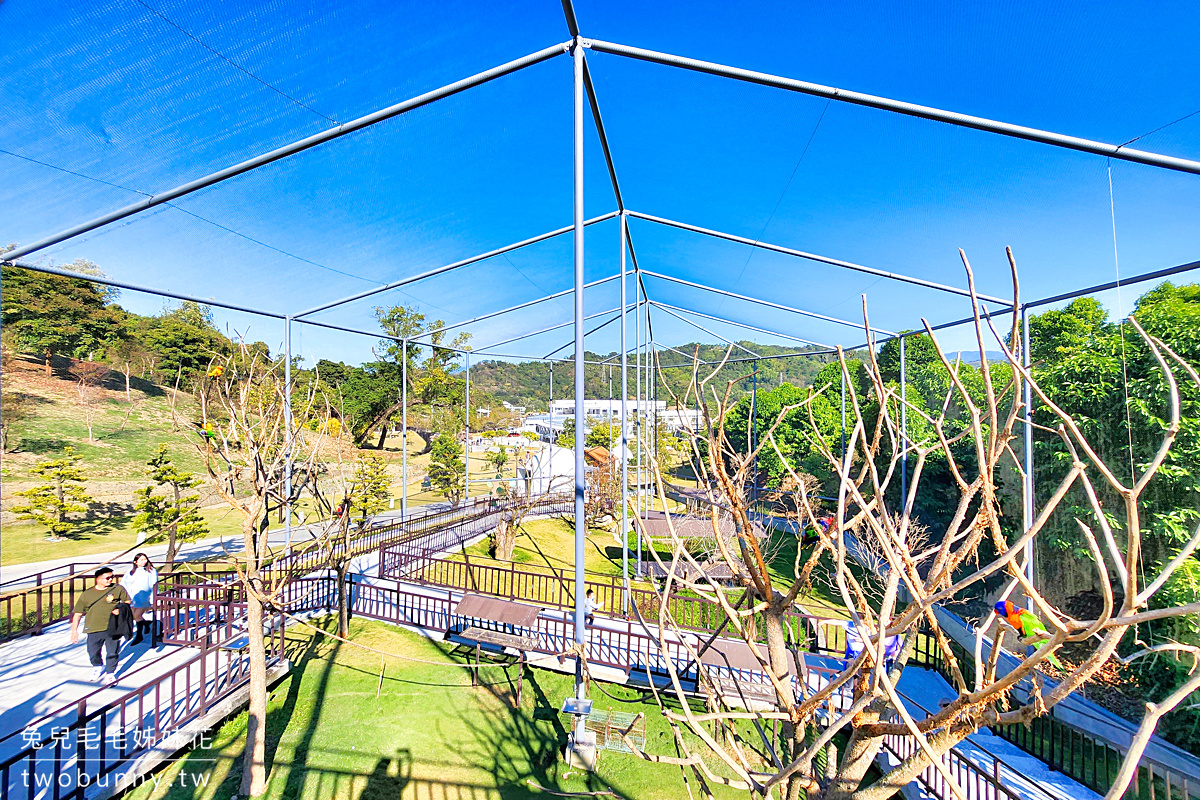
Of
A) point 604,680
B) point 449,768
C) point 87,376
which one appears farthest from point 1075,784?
point 87,376

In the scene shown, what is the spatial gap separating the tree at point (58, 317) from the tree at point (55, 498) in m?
4.29

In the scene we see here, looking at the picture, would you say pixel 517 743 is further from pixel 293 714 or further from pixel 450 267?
pixel 450 267

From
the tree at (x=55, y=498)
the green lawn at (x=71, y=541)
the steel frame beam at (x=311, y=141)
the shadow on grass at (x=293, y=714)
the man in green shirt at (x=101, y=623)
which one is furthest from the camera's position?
the tree at (x=55, y=498)

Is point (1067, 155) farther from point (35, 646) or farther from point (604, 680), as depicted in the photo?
point (35, 646)

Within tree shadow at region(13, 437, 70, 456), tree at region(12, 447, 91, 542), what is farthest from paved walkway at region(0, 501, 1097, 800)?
tree shadow at region(13, 437, 70, 456)

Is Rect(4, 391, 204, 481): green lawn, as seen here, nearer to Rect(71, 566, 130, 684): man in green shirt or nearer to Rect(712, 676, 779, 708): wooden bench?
Rect(71, 566, 130, 684): man in green shirt

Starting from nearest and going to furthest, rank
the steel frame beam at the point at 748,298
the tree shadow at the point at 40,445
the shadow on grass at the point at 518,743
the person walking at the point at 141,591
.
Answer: the shadow on grass at the point at 518,743
the person walking at the point at 141,591
the steel frame beam at the point at 748,298
the tree shadow at the point at 40,445

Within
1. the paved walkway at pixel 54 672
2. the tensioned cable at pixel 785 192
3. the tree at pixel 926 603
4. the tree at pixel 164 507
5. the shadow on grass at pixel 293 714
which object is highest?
the tensioned cable at pixel 785 192

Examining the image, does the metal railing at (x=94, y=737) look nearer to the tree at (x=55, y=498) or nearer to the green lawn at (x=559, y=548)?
the green lawn at (x=559, y=548)

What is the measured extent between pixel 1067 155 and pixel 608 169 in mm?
3683

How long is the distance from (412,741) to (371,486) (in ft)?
30.6

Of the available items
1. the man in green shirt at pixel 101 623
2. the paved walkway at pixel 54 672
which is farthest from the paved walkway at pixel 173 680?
the man in green shirt at pixel 101 623

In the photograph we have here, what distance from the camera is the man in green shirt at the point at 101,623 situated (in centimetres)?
472

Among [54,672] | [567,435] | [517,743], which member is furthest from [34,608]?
[567,435]
